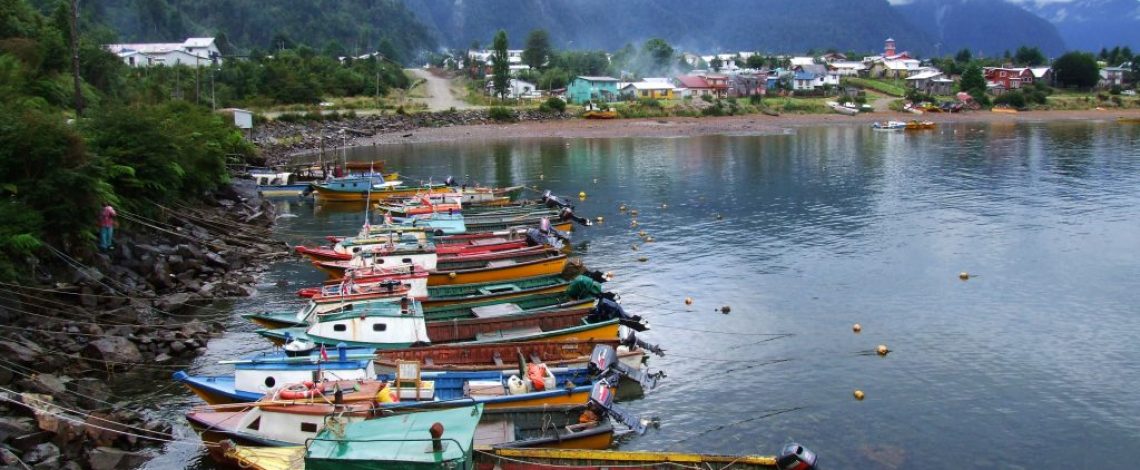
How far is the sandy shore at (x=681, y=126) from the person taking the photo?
121625 millimetres

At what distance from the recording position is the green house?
17453 millimetres

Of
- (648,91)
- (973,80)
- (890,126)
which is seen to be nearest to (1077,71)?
(973,80)

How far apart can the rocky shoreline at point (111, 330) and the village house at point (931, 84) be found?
16328 cm

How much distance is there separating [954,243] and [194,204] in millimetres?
45489

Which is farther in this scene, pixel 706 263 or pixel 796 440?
pixel 706 263

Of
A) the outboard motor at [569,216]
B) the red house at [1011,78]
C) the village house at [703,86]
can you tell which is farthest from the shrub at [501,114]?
the red house at [1011,78]

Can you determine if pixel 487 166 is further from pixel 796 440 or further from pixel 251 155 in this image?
pixel 796 440

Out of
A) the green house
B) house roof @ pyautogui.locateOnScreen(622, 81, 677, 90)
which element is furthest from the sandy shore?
the green house

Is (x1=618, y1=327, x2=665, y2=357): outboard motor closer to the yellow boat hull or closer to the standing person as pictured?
the yellow boat hull

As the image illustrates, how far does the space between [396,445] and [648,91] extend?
503ft

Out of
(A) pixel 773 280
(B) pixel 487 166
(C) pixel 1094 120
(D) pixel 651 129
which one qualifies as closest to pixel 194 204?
(A) pixel 773 280

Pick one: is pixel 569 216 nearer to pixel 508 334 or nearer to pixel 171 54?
pixel 508 334

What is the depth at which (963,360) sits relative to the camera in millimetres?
32031

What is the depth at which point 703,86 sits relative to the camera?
167250 millimetres
